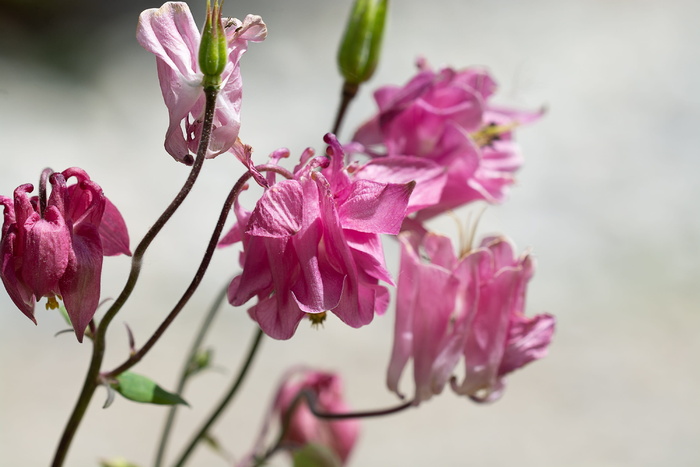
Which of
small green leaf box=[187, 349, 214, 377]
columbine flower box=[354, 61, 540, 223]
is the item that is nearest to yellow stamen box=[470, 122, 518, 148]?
columbine flower box=[354, 61, 540, 223]

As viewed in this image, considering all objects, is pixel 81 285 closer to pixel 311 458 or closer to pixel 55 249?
pixel 55 249

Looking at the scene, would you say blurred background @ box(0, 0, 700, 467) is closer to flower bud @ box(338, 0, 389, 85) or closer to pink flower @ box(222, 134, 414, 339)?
flower bud @ box(338, 0, 389, 85)

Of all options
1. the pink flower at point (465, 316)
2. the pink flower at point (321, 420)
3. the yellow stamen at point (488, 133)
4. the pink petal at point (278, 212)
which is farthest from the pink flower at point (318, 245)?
the pink flower at point (321, 420)

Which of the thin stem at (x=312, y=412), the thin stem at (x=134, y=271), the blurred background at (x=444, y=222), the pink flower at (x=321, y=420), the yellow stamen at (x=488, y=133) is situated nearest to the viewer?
the thin stem at (x=134, y=271)

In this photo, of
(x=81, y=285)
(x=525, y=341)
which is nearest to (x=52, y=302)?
(x=81, y=285)

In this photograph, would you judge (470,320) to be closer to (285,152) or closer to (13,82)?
(285,152)

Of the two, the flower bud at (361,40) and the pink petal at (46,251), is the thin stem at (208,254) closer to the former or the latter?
the pink petal at (46,251)
